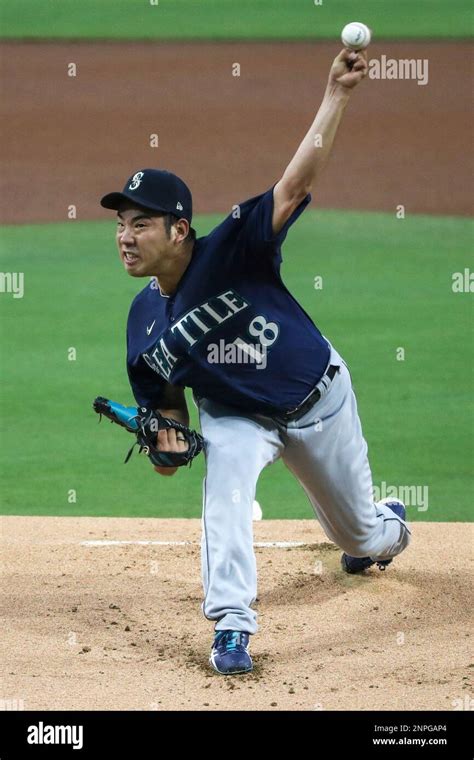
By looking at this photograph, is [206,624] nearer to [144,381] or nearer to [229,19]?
[144,381]

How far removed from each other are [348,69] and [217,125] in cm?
1302

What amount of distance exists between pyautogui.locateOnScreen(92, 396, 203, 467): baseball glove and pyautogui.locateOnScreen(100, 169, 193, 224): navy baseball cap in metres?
0.74

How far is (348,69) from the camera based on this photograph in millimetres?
4191

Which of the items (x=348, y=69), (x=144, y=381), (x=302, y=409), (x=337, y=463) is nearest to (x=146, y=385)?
(x=144, y=381)

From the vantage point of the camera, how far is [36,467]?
779cm

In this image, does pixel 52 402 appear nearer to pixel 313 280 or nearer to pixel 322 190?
pixel 313 280

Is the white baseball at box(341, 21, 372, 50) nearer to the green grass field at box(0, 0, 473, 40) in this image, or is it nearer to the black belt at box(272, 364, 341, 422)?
the black belt at box(272, 364, 341, 422)

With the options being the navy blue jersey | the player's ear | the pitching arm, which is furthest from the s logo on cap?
the pitching arm

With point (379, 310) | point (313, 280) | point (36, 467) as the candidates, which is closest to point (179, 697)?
point (36, 467)

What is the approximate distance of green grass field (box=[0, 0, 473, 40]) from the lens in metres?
20.8

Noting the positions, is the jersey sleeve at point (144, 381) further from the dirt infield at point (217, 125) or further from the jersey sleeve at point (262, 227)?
the dirt infield at point (217, 125)

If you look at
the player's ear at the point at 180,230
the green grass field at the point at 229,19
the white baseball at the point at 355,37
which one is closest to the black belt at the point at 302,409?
the player's ear at the point at 180,230

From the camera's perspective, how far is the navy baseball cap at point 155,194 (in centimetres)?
448

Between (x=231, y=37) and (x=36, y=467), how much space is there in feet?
47.4
